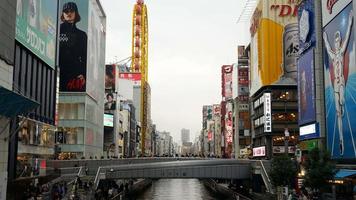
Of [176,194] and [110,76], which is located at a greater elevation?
[110,76]

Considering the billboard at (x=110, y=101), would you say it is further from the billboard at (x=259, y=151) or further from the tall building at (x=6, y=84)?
the tall building at (x=6, y=84)

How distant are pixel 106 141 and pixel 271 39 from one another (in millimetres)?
60808

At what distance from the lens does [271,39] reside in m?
114

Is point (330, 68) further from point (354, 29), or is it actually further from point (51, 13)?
point (51, 13)

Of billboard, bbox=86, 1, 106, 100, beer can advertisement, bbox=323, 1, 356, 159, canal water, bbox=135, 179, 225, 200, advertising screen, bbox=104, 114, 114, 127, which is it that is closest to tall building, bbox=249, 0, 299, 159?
canal water, bbox=135, 179, 225, 200

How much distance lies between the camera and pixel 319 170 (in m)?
50.2

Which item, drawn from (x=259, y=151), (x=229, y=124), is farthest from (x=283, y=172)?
(x=229, y=124)

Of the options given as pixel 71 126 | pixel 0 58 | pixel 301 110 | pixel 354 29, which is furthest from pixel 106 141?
pixel 0 58

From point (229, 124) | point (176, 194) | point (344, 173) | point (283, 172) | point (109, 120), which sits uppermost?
point (109, 120)

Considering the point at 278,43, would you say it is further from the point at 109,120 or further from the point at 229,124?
the point at 109,120

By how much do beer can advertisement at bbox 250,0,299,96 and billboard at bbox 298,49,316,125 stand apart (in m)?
34.9

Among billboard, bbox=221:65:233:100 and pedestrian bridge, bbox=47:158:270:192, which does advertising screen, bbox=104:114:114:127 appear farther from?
pedestrian bridge, bbox=47:158:270:192

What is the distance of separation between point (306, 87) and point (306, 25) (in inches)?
340

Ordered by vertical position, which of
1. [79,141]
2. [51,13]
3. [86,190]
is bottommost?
[86,190]
